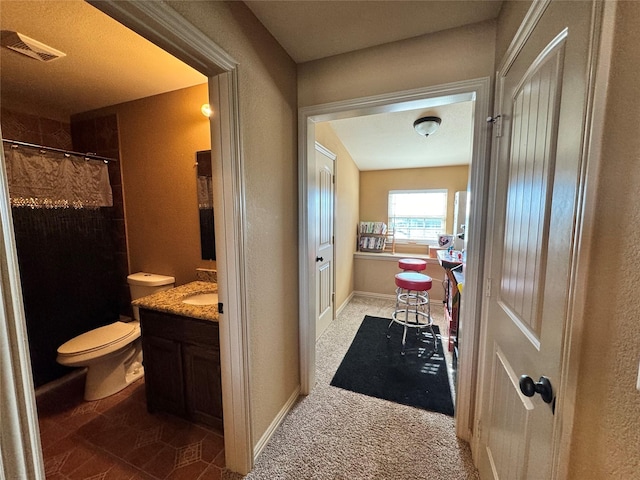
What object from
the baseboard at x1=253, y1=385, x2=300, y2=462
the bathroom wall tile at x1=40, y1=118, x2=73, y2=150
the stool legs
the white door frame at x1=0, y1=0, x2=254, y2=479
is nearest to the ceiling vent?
the bathroom wall tile at x1=40, y1=118, x2=73, y2=150

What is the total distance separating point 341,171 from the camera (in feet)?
11.0

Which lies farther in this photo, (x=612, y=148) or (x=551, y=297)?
(x=551, y=297)

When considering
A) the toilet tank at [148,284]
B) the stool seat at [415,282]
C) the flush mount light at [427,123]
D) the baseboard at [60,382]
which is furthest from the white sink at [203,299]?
the flush mount light at [427,123]

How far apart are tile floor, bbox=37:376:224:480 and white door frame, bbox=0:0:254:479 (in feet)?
0.80

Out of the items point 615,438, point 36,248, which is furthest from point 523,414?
point 36,248

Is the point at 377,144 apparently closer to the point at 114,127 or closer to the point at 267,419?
the point at 114,127

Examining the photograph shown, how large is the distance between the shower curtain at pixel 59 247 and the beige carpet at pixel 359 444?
1978 mm

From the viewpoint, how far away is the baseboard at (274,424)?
1441 mm

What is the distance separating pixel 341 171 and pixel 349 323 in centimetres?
202

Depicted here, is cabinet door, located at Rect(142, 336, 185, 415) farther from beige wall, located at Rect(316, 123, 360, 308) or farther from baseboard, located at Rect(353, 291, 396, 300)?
baseboard, located at Rect(353, 291, 396, 300)

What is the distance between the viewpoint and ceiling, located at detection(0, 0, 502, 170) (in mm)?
1212

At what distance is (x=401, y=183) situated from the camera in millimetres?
4254

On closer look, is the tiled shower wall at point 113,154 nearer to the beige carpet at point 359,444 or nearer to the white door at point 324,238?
the white door at point 324,238

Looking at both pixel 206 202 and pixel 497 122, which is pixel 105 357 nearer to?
pixel 206 202
